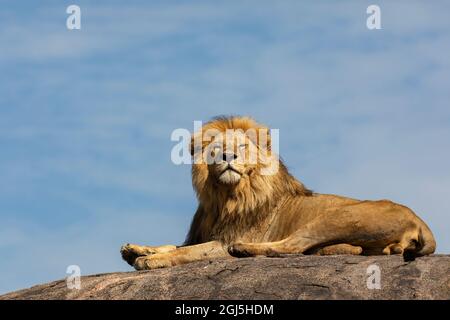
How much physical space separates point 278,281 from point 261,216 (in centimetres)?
326

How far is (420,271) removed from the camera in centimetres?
1355

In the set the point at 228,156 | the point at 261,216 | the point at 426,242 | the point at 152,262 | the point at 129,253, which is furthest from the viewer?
the point at 261,216

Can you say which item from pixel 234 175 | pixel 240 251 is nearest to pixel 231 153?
pixel 234 175

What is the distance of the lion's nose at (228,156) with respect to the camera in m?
16.5

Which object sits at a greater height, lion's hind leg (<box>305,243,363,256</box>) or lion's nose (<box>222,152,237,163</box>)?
lion's nose (<box>222,152,237,163</box>)

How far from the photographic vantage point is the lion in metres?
15.5

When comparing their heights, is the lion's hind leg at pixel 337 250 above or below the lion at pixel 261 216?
below

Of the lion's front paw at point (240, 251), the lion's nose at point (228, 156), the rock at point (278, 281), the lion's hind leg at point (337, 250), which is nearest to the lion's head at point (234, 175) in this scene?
the lion's nose at point (228, 156)

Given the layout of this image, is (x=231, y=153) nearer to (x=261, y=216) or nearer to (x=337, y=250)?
(x=261, y=216)

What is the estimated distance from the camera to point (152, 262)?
15867mm

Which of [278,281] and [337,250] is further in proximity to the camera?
[337,250]

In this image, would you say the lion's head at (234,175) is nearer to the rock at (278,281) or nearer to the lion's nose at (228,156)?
the lion's nose at (228,156)

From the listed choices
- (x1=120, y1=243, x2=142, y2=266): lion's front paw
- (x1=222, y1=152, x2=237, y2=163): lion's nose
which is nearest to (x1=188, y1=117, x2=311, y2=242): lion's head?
(x1=222, y1=152, x2=237, y2=163): lion's nose

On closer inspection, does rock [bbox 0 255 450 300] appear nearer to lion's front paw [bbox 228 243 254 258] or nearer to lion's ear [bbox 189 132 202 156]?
lion's front paw [bbox 228 243 254 258]
